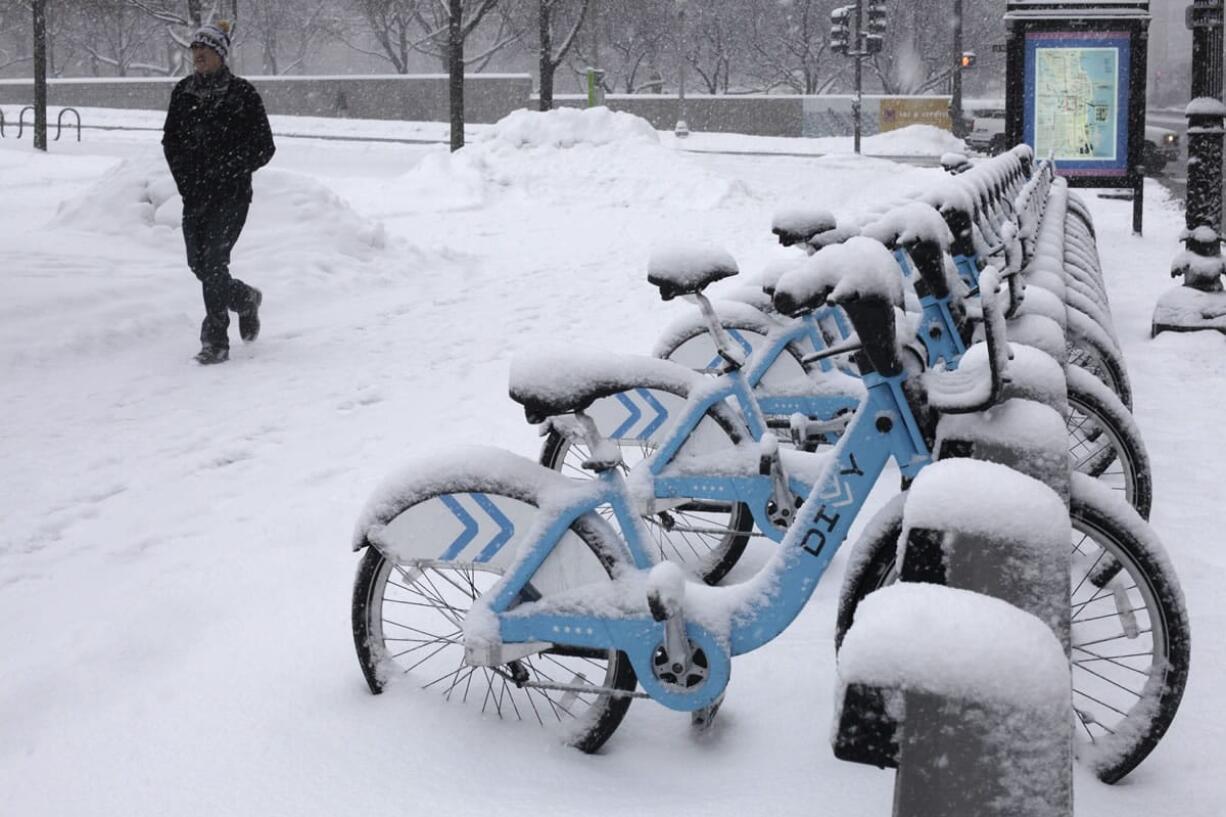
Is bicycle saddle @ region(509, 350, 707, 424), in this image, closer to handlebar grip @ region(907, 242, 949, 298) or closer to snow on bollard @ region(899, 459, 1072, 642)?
handlebar grip @ region(907, 242, 949, 298)

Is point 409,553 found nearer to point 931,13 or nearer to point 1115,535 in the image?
point 1115,535

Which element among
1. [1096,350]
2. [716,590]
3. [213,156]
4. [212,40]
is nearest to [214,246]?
[213,156]

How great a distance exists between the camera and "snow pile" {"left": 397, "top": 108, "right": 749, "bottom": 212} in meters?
18.1

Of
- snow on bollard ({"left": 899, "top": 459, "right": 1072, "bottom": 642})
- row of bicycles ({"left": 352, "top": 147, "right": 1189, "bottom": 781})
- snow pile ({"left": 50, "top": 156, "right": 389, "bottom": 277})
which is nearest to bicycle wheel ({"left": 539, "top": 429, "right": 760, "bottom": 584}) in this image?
row of bicycles ({"left": 352, "top": 147, "right": 1189, "bottom": 781})

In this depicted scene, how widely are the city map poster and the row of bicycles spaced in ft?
32.2

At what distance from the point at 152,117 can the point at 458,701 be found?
1723 inches

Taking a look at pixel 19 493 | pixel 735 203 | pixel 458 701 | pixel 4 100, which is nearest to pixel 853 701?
pixel 458 701

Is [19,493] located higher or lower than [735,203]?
lower

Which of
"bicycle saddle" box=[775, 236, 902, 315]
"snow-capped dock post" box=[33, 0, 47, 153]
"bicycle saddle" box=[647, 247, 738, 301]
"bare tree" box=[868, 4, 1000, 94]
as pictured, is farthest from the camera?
"bare tree" box=[868, 4, 1000, 94]

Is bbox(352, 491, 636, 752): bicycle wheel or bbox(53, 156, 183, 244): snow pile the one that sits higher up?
bbox(53, 156, 183, 244): snow pile

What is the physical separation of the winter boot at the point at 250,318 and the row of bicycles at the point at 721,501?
5.22 metres

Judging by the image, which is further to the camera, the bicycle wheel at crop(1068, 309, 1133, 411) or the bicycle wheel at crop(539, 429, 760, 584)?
the bicycle wheel at crop(1068, 309, 1133, 411)

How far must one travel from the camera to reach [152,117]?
143 ft

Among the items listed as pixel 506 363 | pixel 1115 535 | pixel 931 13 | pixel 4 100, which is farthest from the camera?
pixel 931 13
